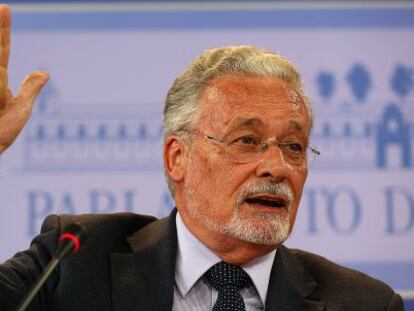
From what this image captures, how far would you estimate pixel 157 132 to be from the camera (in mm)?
3996

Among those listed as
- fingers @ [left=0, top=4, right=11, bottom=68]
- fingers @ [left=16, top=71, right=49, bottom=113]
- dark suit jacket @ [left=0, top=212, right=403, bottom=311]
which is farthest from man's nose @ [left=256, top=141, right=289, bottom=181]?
fingers @ [left=0, top=4, right=11, bottom=68]

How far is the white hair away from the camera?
3.00 m

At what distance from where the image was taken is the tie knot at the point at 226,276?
2.91 m

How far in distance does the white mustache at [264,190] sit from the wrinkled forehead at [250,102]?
20 cm

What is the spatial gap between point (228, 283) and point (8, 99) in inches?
33.5

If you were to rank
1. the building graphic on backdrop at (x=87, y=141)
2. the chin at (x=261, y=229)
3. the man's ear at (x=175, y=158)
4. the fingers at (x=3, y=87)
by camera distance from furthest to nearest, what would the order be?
the building graphic on backdrop at (x=87, y=141) < the man's ear at (x=175, y=158) < the chin at (x=261, y=229) < the fingers at (x=3, y=87)

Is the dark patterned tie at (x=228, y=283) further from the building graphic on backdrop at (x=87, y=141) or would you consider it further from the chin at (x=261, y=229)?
the building graphic on backdrop at (x=87, y=141)

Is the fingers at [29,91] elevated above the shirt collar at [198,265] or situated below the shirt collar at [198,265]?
above

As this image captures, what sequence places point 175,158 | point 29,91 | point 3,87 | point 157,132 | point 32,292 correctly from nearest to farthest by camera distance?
1. point 32,292
2. point 3,87
3. point 29,91
4. point 175,158
5. point 157,132

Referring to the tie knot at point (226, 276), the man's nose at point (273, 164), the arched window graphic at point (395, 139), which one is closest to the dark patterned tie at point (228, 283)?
the tie knot at point (226, 276)

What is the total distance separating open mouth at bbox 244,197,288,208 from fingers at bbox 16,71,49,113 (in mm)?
676

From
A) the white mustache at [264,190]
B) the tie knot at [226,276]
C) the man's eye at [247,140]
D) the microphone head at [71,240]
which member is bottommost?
the tie knot at [226,276]

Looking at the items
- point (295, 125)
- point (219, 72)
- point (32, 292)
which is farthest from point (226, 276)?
point (32, 292)

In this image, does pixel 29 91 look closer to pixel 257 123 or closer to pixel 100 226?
pixel 100 226
